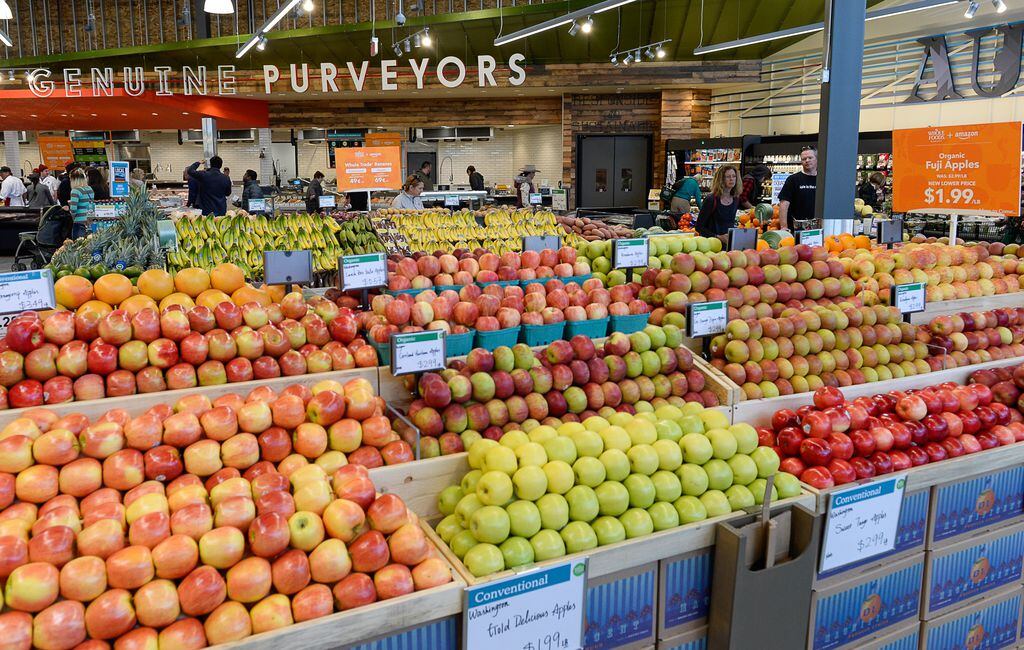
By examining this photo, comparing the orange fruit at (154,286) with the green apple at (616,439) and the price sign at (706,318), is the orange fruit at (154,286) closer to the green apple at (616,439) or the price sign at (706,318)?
the green apple at (616,439)

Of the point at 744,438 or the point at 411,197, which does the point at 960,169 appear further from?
the point at 411,197

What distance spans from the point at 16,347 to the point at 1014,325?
438cm

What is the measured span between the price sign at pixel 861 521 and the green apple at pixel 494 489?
993 mm

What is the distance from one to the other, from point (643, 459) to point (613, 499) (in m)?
0.17

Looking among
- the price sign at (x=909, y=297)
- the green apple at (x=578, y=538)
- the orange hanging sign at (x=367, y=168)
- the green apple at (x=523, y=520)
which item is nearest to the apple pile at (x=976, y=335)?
the price sign at (x=909, y=297)

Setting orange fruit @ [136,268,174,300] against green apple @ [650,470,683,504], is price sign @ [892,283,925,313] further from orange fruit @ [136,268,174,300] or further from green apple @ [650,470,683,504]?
orange fruit @ [136,268,174,300]

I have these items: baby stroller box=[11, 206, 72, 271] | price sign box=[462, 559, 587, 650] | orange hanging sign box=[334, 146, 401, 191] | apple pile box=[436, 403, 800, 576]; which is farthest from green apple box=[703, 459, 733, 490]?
baby stroller box=[11, 206, 72, 271]

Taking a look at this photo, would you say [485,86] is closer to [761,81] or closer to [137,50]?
[761,81]

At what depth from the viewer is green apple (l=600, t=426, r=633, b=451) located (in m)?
2.24

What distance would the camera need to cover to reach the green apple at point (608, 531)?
203 centimetres

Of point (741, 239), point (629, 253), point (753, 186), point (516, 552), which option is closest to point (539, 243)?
point (629, 253)

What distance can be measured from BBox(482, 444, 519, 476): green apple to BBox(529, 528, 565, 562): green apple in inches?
8.1

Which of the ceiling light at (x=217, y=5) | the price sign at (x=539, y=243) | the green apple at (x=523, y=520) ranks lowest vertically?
the green apple at (x=523, y=520)

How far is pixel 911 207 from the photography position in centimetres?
471
